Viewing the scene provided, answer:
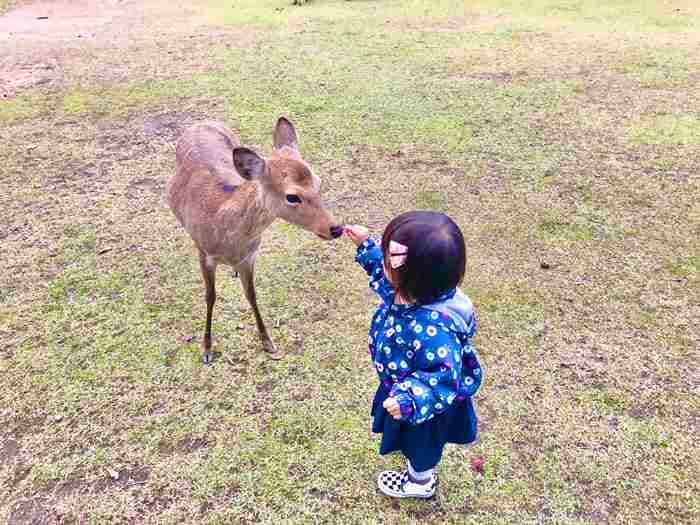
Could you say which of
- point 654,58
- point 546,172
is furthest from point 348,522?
point 654,58

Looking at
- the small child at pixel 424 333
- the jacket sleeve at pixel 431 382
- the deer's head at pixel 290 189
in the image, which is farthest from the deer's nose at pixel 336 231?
the jacket sleeve at pixel 431 382

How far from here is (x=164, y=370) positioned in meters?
2.93

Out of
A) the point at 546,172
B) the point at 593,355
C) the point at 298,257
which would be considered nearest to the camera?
the point at 593,355

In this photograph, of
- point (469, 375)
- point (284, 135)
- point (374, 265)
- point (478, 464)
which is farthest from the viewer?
point (284, 135)

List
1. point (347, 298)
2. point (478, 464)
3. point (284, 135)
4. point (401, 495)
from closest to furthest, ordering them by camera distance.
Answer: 1. point (401, 495)
2. point (478, 464)
3. point (284, 135)
4. point (347, 298)

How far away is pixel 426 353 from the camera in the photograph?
1735 mm

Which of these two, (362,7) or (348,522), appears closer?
(348,522)

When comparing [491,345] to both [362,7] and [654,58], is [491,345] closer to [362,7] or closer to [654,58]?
[654,58]

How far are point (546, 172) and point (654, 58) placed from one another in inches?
130

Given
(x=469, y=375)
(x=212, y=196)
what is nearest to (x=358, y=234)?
(x=469, y=375)

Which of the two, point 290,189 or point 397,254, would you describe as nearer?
point 397,254

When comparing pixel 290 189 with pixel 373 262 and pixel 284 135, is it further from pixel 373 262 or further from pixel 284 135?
pixel 373 262

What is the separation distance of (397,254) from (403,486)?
1.10m

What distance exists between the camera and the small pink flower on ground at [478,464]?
2.38 meters
